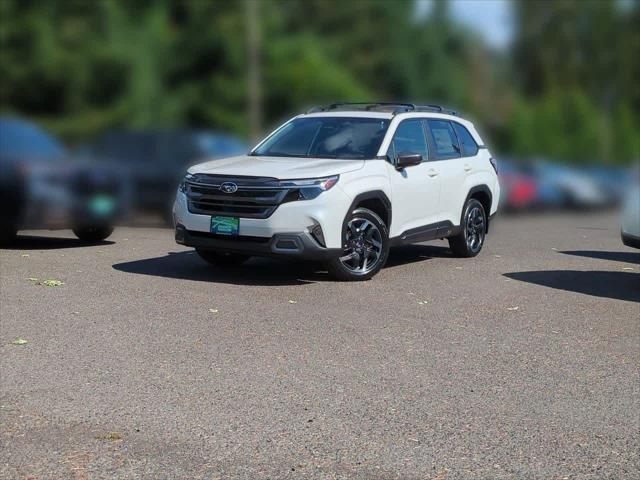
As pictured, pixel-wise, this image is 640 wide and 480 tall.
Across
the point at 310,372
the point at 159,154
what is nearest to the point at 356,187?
the point at 310,372

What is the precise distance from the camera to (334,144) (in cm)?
1205

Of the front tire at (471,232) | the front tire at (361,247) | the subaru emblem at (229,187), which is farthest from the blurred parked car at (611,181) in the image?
the subaru emblem at (229,187)

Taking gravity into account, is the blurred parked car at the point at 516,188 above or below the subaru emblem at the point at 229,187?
below

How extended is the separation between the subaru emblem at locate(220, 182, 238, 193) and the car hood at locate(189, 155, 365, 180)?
13 cm

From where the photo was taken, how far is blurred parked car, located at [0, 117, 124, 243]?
1269 centimetres

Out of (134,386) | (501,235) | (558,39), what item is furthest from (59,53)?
(558,39)

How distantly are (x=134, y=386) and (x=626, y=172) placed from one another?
3479 centimetres

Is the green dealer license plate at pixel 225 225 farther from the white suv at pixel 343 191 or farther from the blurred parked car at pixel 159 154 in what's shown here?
the blurred parked car at pixel 159 154

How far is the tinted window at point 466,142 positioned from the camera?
13.7 metres

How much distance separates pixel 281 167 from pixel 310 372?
150 inches

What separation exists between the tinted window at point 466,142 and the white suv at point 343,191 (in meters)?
0.02

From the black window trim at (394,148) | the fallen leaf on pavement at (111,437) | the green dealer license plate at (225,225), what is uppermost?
the black window trim at (394,148)

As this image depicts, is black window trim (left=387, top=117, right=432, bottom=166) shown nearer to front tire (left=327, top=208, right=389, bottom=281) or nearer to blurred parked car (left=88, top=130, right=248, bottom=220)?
front tire (left=327, top=208, right=389, bottom=281)

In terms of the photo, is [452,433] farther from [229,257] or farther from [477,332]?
[229,257]
